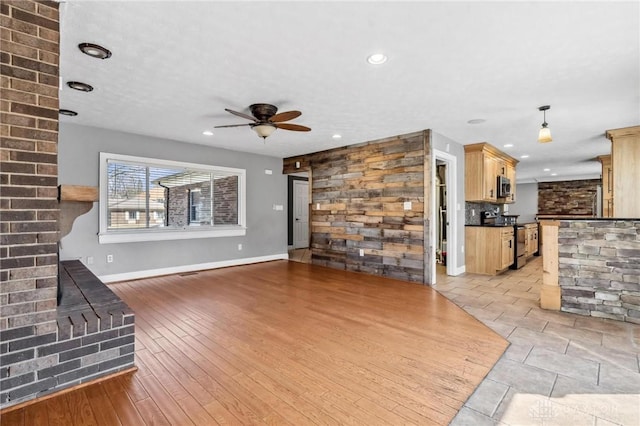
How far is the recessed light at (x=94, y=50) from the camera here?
7.77 ft

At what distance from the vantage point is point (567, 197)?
10.8 metres

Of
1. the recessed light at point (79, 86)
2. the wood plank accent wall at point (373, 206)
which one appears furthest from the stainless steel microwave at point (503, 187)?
the recessed light at point (79, 86)

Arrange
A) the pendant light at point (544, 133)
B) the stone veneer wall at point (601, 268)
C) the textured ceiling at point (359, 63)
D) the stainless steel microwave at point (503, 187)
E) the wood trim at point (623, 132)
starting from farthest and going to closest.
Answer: the stainless steel microwave at point (503, 187) → the wood trim at point (623, 132) → the pendant light at point (544, 133) → the stone veneer wall at point (601, 268) → the textured ceiling at point (359, 63)

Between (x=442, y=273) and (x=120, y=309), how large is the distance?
505 cm

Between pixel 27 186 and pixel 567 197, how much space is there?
13.7 metres

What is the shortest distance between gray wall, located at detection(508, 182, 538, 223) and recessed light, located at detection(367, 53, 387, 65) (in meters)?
11.0

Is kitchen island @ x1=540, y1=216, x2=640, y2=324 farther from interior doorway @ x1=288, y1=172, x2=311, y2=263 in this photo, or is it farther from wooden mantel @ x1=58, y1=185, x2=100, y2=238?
interior doorway @ x1=288, y1=172, x2=311, y2=263

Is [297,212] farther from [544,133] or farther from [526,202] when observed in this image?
[526,202]

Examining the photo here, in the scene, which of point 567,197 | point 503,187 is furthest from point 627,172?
point 567,197

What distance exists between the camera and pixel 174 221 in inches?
226

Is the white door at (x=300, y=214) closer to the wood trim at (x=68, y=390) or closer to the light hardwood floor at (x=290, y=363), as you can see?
the light hardwood floor at (x=290, y=363)

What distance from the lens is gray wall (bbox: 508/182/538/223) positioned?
37.4 feet

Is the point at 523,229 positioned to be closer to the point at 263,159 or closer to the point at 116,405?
the point at 263,159

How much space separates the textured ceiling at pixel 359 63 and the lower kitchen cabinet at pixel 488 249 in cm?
187
